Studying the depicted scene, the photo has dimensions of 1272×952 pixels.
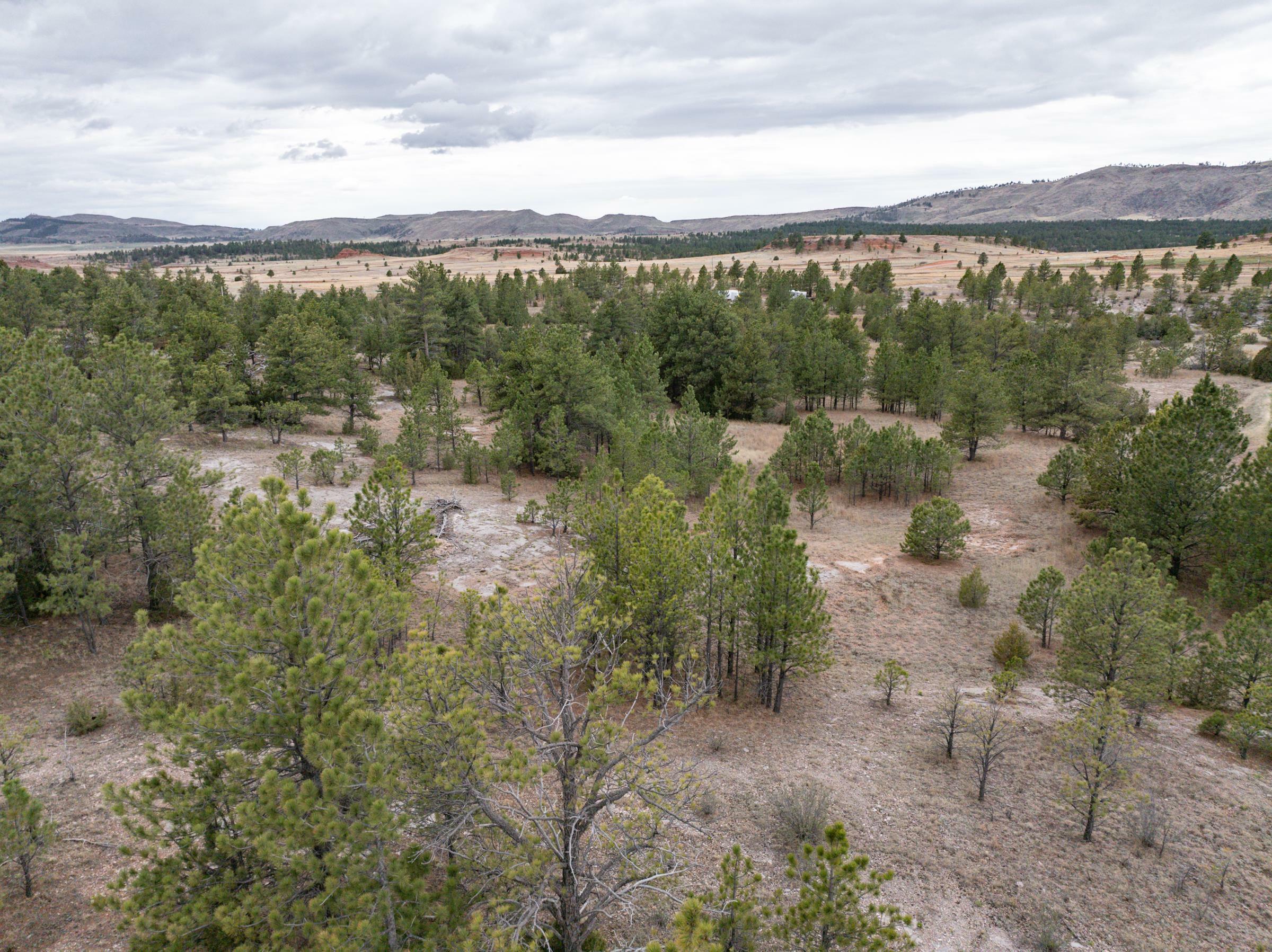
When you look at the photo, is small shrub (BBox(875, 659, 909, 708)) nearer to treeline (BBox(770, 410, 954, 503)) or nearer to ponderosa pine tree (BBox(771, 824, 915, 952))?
ponderosa pine tree (BBox(771, 824, 915, 952))

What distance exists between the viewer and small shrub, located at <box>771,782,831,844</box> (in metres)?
11.8

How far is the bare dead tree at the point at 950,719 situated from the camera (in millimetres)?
14484

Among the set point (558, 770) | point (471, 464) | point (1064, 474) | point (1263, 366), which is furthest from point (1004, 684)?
point (1263, 366)

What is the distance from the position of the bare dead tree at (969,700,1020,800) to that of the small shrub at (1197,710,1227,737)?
400cm

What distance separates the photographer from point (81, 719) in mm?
13750

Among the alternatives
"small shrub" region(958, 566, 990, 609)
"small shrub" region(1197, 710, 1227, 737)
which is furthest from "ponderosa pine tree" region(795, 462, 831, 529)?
"small shrub" region(1197, 710, 1227, 737)

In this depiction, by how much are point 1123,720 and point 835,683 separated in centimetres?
733

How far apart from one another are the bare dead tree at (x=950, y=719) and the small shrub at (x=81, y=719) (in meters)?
17.8

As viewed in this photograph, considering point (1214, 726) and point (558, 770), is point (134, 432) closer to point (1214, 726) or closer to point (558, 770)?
point (558, 770)

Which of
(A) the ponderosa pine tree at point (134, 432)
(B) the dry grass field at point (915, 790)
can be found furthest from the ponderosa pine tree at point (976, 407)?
(A) the ponderosa pine tree at point (134, 432)

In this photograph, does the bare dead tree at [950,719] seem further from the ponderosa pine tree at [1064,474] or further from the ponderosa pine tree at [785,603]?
the ponderosa pine tree at [1064,474]

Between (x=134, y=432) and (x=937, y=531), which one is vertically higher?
(x=134, y=432)

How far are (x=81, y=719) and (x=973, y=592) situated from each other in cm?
2413

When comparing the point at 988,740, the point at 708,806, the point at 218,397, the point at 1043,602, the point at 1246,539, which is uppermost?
the point at 218,397
